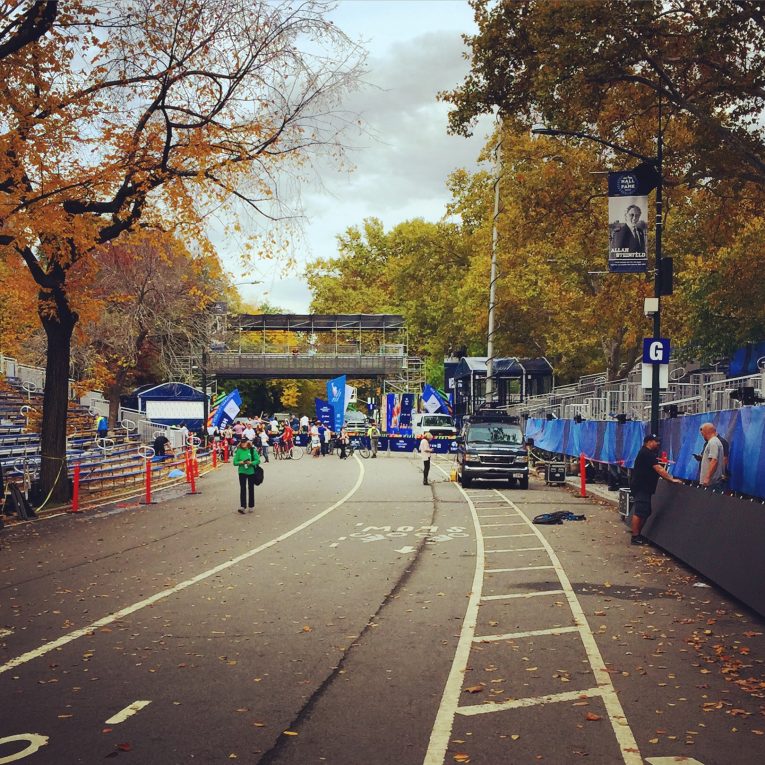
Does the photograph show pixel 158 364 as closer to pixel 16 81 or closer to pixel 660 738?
pixel 16 81

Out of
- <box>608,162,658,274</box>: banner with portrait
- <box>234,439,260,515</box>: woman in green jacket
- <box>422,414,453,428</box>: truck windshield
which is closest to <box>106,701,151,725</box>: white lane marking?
<box>234,439,260,515</box>: woman in green jacket

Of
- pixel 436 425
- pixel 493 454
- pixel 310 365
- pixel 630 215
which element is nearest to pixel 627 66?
pixel 630 215

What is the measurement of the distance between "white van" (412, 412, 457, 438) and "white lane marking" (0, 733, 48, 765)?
49641 millimetres

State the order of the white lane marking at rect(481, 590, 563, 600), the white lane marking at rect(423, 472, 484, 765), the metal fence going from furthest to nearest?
the metal fence, the white lane marking at rect(481, 590, 563, 600), the white lane marking at rect(423, 472, 484, 765)

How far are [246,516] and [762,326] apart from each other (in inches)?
996

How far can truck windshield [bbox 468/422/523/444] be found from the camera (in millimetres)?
30641

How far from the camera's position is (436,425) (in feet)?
185

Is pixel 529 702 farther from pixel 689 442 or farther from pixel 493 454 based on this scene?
pixel 493 454

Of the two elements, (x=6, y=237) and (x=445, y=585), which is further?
(x=6, y=237)

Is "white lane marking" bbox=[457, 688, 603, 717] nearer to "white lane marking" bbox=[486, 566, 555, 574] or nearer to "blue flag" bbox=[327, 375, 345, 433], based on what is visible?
"white lane marking" bbox=[486, 566, 555, 574]

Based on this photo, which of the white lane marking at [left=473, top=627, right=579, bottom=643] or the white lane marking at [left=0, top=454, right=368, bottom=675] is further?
the white lane marking at [left=473, top=627, right=579, bottom=643]

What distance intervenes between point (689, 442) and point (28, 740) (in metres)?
16.1

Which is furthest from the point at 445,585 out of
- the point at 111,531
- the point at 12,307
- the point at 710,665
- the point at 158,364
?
the point at 158,364

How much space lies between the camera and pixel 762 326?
3791 cm
